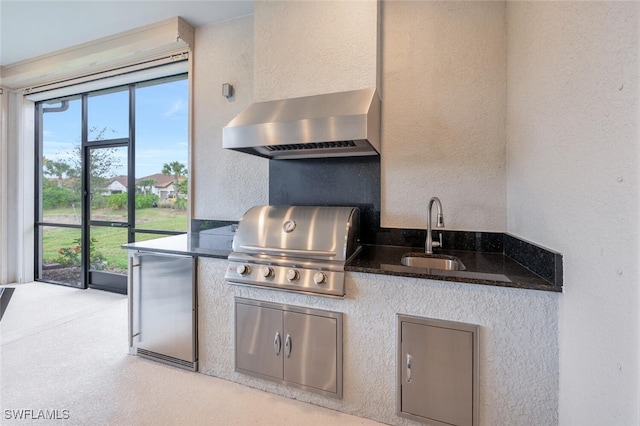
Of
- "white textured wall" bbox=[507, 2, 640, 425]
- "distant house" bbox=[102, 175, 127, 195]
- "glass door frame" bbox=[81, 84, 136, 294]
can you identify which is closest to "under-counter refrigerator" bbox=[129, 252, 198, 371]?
"glass door frame" bbox=[81, 84, 136, 294]

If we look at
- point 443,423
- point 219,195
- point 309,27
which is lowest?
point 443,423

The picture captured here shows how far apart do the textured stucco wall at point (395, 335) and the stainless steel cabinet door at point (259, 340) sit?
0.08 m

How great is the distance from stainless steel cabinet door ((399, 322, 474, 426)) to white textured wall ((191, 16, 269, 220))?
1691 millimetres

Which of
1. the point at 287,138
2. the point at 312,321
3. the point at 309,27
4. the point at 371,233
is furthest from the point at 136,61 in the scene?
the point at 312,321

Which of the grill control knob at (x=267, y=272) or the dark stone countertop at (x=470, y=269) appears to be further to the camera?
the grill control knob at (x=267, y=272)

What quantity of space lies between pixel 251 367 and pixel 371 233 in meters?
1.23

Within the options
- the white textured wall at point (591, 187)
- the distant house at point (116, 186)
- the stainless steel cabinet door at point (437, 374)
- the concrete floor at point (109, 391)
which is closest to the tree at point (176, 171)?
the distant house at point (116, 186)

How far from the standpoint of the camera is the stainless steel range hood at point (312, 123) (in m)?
1.58

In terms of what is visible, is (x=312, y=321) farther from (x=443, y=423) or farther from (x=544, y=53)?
(x=544, y=53)

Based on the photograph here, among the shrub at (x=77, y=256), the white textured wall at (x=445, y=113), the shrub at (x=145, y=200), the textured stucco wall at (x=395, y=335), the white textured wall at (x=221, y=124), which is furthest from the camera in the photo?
the shrub at (x=77, y=256)

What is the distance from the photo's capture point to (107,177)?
362cm

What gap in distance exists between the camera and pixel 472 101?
1934mm

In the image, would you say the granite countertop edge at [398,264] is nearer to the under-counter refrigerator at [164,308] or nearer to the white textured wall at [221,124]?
the under-counter refrigerator at [164,308]

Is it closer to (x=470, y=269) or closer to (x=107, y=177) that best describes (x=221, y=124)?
(x=107, y=177)
